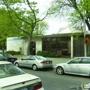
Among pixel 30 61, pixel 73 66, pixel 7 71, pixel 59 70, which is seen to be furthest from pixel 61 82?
pixel 30 61

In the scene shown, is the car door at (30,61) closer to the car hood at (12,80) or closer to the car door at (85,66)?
the car door at (85,66)

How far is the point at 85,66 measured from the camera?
12.1 metres

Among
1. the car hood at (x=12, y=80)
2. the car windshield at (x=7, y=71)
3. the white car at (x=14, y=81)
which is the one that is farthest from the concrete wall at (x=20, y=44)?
the car hood at (x=12, y=80)

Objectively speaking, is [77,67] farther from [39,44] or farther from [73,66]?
[39,44]

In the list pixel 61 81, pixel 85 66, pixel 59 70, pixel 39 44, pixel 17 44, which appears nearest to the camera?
pixel 61 81

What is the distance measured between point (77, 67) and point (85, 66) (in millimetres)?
653

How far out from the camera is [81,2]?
16.8 m

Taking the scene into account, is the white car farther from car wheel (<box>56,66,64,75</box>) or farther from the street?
car wheel (<box>56,66,64,75</box>)

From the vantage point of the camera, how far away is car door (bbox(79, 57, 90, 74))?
39.3ft

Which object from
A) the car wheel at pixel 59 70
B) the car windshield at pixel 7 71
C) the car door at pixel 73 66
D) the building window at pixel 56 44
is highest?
the building window at pixel 56 44

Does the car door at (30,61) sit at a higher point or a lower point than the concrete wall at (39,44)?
lower

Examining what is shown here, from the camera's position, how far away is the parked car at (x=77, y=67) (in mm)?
12083

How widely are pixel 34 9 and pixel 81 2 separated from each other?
762cm

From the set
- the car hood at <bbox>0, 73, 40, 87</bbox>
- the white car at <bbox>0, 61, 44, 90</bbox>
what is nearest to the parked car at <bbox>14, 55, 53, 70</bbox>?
the white car at <bbox>0, 61, 44, 90</bbox>
